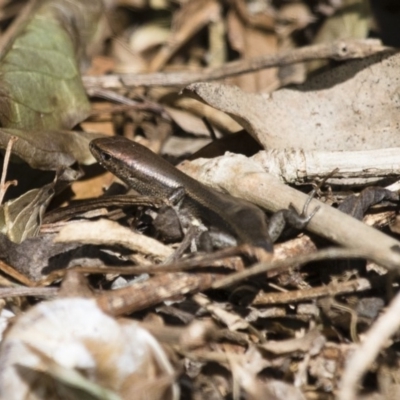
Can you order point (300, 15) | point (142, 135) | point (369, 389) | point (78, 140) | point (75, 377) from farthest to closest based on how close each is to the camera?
point (300, 15) < point (142, 135) < point (78, 140) < point (369, 389) < point (75, 377)

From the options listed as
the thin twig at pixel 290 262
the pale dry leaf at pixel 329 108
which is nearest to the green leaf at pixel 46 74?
the pale dry leaf at pixel 329 108

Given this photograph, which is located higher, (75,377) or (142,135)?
(75,377)

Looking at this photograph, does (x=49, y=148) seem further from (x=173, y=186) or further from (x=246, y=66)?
(x=246, y=66)

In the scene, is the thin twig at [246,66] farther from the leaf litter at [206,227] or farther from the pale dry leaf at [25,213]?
the pale dry leaf at [25,213]

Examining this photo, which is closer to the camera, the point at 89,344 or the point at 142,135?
the point at 89,344

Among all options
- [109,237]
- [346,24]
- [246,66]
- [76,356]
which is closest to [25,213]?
[109,237]

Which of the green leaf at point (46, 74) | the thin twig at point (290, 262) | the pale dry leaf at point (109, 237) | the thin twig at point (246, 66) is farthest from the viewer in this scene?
the thin twig at point (246, 66)

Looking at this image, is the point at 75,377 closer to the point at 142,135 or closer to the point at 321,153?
the point at 321,153

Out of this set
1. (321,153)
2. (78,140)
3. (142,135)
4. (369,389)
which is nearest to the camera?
(369,389)

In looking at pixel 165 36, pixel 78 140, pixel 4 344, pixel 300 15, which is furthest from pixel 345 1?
pixel 4 344
